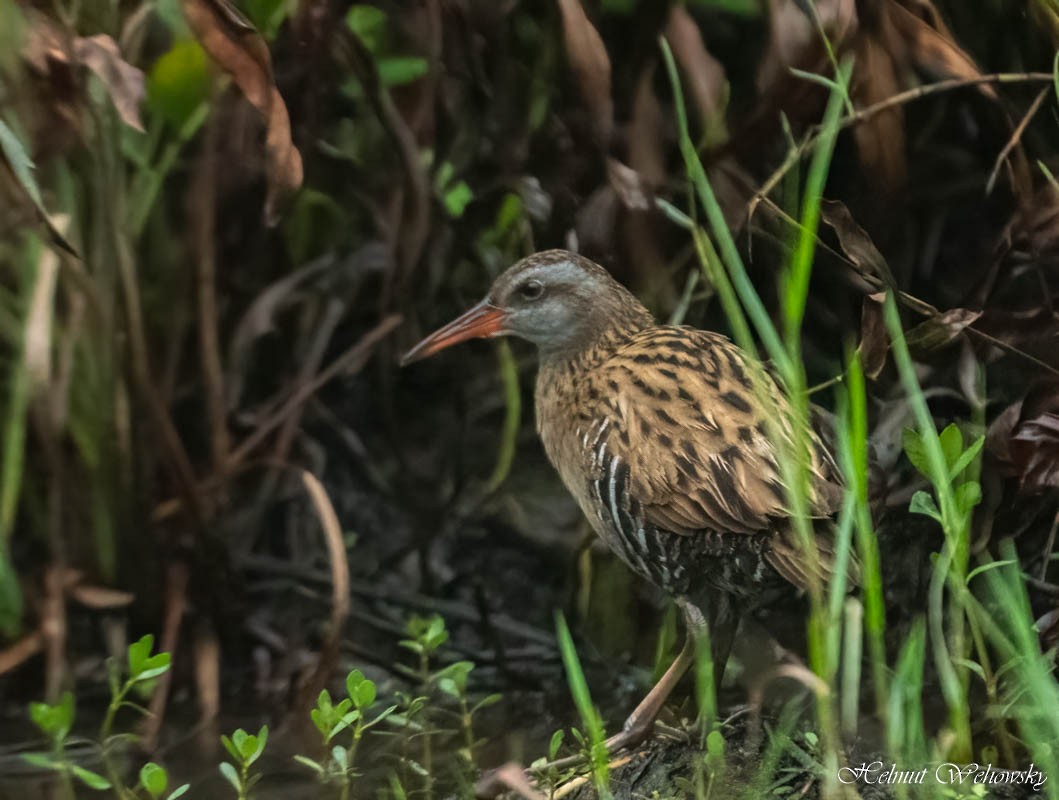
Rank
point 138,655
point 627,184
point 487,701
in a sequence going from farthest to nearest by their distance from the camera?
point 627,184, point 487,701, point 138,655

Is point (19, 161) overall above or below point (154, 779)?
above

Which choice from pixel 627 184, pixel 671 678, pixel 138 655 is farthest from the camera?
pixel 627 184

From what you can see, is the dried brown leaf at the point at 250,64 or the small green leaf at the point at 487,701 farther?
the small green leaf at the point at 487,701

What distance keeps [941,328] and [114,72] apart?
3.87 feet

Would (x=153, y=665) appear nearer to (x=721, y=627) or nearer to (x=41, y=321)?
(x=41, y=321)

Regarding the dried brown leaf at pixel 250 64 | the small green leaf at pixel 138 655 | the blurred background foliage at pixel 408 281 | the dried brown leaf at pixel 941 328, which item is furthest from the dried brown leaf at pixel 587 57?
the small green leaf at pixel 138 655

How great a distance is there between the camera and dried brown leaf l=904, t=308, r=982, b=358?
200 centimetres

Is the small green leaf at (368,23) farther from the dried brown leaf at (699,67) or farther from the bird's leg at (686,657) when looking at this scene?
the bird's leg at (686,657)

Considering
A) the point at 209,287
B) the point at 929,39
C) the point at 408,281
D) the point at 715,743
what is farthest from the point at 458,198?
the point at 715,743

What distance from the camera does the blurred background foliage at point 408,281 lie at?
219 cm

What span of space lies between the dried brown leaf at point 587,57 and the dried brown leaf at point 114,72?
2.07 feet

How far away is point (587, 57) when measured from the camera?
2158mm

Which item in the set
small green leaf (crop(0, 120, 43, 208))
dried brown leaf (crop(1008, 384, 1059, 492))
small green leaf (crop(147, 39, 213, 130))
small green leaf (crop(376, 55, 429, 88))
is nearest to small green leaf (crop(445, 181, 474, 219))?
small green leaf (crop(376, 55, 429, 88))

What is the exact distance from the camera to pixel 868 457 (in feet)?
6.58
